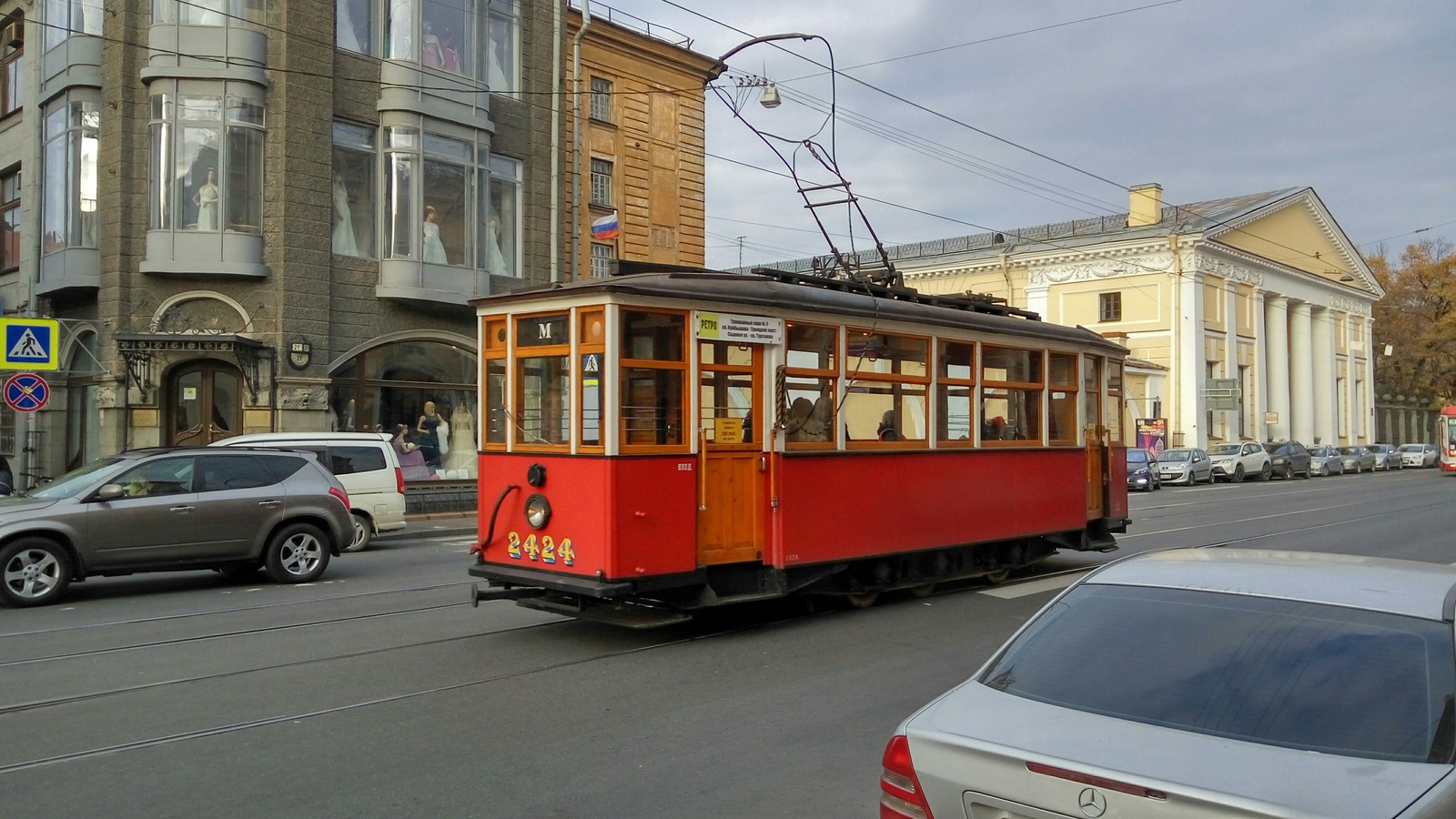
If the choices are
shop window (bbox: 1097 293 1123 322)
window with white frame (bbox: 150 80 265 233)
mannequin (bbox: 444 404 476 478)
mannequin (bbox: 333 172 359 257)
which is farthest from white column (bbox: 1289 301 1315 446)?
window with white frame (bbox: 150 80 265 233)

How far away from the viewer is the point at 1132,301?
5128 cm

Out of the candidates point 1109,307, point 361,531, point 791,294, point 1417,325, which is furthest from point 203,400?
point 1417,325

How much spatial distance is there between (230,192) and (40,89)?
6213mm

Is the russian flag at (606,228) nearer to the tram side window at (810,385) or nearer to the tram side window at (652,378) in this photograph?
the tram side window at (810,385)

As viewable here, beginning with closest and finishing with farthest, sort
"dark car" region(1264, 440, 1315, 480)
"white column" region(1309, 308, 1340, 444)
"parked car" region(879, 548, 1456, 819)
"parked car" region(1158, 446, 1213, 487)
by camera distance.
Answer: "parked car" region(879, 548, 1456, 819), "parked car" region(1158, 446, 1213, 487), "dark car" region(1264, 440, 1315, 480), "white column" region(1309, 308, 1340, 444)

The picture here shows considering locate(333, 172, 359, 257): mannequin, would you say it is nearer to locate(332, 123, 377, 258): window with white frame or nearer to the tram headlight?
locate(332, 123, 377, 258): window with white frame

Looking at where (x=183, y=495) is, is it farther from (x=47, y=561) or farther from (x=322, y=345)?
(x=322, y=345)

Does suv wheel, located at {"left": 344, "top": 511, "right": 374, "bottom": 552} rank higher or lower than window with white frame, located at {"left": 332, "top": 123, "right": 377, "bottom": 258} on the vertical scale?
lower

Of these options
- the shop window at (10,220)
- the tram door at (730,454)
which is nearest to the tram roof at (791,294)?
the tram door at (730,454)

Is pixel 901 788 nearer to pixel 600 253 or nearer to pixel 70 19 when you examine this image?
pixel 70 19

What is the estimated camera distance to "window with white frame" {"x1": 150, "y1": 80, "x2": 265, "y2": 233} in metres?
22.0

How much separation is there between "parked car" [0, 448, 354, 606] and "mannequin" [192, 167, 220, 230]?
10.7 m

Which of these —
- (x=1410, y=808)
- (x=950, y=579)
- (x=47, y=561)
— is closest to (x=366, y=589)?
(x=47, y=561)

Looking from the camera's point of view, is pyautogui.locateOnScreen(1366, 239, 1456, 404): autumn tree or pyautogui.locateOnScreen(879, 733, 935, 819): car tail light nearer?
pyautogui.locateOnScreen(879, 733, 935, 819): car tail light
